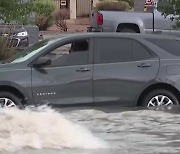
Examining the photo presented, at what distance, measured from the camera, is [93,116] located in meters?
5.53

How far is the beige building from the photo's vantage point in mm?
46312

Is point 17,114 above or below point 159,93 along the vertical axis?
above

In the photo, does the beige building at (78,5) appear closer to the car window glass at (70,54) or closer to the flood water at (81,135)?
the car window glass at (70,54)

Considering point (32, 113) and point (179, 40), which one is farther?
point (179, 40)

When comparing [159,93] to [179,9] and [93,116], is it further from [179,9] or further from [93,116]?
[179,9]

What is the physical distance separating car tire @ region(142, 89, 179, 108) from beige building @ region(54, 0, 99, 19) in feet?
121

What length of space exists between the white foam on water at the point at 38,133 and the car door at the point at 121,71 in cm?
502

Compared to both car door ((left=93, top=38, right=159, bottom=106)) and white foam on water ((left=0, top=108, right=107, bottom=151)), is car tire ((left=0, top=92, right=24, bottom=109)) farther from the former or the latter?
white foam on water ((left=0, top=108, right=107, bottom=151))

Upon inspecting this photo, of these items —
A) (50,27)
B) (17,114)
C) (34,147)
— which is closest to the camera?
(34,147)

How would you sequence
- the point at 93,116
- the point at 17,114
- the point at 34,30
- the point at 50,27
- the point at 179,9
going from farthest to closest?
the point at 50,27 < the point at 34,30 < the point at 179,9 < the point at 93,116 < the point at 17,114

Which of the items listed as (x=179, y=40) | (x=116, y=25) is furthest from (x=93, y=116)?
(x=116, y=25)

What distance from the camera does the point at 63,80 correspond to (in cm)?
931

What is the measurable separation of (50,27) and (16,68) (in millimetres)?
30264

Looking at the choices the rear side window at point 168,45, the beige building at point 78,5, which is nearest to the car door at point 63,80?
the rear side window at point 168,45
